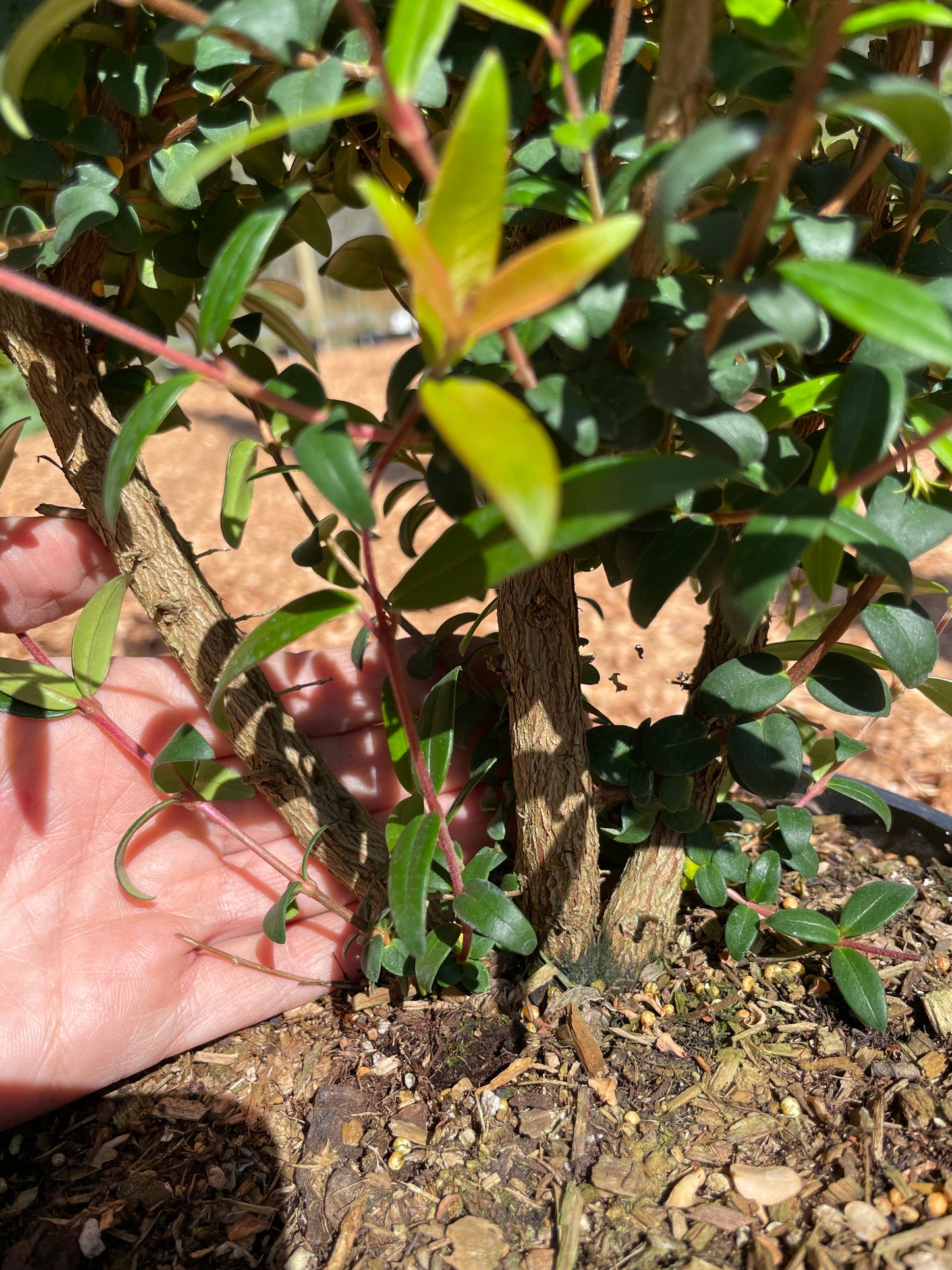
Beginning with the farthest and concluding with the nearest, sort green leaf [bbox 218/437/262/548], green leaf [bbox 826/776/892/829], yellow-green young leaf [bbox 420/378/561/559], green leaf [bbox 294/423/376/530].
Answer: green leaf [bbox 826/776/892/829] → green leaf [bbox 218/437/262/548] → green leaf [bbox 294/423/376/530] → yellow-green young leaf [bbox 420/378/561/559]

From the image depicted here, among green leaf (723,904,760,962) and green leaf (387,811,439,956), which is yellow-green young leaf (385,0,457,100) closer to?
green leaf (387,811,439,956)

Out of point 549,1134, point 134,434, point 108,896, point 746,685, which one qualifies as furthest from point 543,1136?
point 134,434

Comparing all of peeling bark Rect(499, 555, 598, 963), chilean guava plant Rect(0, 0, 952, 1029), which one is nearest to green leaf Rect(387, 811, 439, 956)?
chilean guava plant Rect(0, 0, 952, 1029)

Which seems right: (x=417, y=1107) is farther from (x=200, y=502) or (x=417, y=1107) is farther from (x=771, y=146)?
(x=200, y=502)

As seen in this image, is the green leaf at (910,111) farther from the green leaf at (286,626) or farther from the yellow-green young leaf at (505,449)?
the green leaf at (286,626)

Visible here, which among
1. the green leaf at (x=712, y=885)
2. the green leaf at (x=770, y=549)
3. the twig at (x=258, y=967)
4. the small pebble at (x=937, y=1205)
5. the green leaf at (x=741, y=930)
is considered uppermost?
the green leaf at (x=770, y=549)

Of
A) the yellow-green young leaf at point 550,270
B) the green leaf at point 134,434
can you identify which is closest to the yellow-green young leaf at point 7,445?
the green leaf at point 134,434
